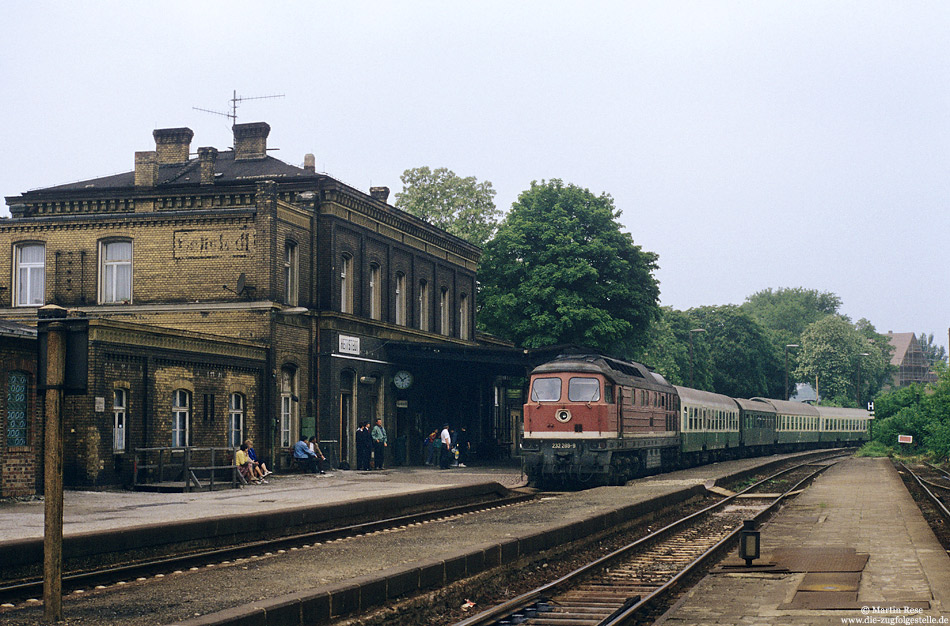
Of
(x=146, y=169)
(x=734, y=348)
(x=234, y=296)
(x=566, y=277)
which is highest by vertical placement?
(x=146, y=169)

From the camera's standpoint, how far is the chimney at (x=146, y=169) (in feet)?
113

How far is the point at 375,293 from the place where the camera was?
124 feet

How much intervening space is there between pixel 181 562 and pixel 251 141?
26.8 m

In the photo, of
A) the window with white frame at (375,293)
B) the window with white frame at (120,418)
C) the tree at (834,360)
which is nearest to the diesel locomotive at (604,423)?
the window with white frame at (120,418)

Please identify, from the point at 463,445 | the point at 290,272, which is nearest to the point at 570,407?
the point at 290,272

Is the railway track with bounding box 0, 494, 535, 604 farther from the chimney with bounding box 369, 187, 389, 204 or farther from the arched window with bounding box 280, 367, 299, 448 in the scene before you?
the chimney with bounding box 369, 187, 389, 204

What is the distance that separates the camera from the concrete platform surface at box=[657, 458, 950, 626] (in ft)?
32.7

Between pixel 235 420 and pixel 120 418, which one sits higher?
pixel 120 418

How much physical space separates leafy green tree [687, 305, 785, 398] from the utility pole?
8517 cm

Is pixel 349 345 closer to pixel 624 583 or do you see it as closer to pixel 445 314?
pixel 445 314

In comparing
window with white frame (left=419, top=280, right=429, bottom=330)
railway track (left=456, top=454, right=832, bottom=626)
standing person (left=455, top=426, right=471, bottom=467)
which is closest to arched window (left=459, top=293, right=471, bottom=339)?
window with white frame (left=419, top=280, right=429, bottom=330)

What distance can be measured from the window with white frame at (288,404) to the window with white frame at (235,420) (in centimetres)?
209

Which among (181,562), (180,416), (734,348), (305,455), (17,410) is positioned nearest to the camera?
(181,562)

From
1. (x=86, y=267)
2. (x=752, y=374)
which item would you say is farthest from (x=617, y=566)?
(x=752, y=374)
